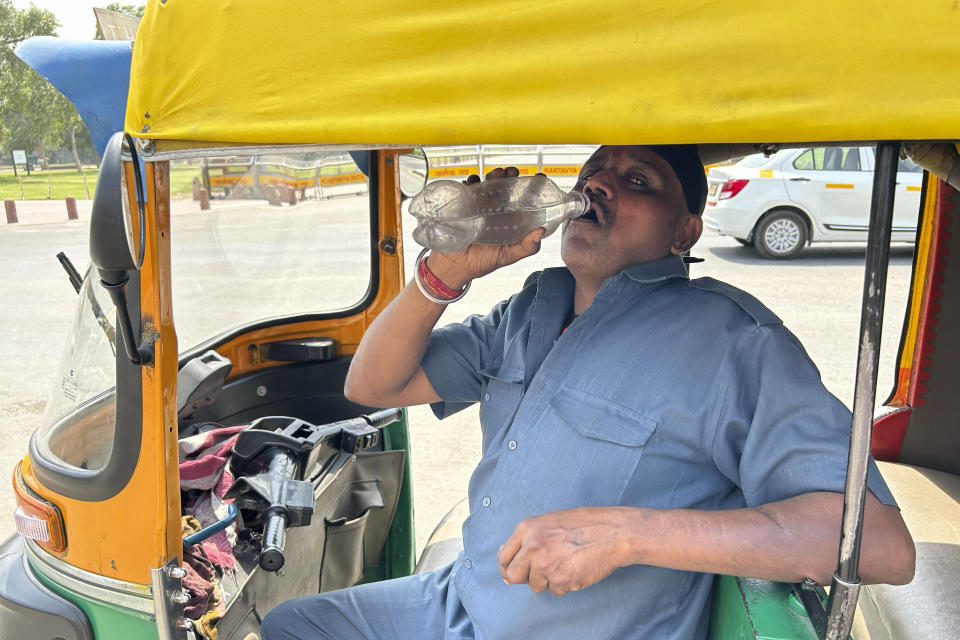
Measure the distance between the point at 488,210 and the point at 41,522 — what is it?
122cm

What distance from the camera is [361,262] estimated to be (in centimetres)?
282

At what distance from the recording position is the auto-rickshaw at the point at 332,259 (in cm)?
96

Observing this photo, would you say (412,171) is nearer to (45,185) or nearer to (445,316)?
(445,316)

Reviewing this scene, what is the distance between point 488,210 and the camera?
171 centimetres

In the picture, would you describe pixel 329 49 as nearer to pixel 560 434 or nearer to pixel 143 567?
pixel 560 434

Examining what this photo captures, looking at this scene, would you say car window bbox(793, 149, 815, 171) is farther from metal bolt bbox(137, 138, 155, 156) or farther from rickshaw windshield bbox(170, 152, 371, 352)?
metal bolt bbox(137, 138, 155, 156)

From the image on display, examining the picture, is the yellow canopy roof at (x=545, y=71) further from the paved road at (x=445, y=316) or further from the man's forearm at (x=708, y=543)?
the paved road at (x=445, y=316)

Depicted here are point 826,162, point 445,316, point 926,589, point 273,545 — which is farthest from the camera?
point 826,162

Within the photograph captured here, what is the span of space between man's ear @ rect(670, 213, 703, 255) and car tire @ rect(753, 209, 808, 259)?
7891mm

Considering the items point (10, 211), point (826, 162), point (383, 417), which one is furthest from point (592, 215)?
point (10, 211)

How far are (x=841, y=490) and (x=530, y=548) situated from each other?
21.5 inches

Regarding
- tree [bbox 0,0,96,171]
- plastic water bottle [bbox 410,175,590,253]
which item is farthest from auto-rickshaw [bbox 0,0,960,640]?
tree [bbox 0,0,96,171]

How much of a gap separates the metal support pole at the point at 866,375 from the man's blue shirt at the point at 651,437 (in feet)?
0.63

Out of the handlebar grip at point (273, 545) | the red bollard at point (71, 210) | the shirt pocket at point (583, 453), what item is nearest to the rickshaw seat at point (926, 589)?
the shirt pocket at point (583, 453)
